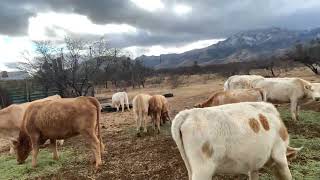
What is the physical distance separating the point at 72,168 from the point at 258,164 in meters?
5.91

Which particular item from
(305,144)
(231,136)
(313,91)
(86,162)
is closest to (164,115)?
(313,91)

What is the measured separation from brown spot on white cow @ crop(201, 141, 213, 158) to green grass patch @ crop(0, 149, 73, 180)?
590 centimetres

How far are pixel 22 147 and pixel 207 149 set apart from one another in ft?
25.9

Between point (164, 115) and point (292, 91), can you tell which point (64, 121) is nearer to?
point (164, 115)

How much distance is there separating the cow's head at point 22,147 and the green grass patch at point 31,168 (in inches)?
7.4

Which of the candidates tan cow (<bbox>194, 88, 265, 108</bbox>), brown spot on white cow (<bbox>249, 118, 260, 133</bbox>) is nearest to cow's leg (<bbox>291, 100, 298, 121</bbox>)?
tan cow (<bbox>194, 88, 265, 108</bbox>)

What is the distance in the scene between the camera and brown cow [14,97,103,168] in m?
10.5

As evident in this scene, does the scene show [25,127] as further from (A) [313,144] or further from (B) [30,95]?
(B) [30,95]

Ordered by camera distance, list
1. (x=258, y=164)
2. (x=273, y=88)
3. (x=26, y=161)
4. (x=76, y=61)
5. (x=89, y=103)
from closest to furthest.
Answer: (x=258, y=164)
(x=89, y=103)
(x=26, y=161)
(x=273, y=88)
(x=76, y=61)

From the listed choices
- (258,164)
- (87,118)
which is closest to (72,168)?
(87,118)

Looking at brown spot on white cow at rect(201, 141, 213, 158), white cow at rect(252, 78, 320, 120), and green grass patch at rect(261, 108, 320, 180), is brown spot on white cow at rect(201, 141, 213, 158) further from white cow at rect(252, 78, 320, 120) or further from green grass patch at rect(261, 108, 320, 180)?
white cow at rect(252, 78, 320, 120)

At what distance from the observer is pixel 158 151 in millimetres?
11180

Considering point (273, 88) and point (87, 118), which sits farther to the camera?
point (273, 88)

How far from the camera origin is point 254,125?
19.0 feet
